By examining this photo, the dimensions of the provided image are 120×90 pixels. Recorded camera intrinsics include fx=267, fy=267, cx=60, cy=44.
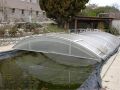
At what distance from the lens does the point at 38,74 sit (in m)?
11.2

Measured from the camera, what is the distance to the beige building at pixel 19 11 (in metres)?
33.7

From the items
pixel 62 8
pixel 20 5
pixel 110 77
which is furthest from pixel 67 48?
pixel 20 5

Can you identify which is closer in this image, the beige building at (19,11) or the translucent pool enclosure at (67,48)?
the translucent pool enclosure at (67,48)

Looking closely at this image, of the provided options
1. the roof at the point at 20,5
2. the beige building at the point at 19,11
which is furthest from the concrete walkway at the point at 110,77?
the roof at the point at 20,5

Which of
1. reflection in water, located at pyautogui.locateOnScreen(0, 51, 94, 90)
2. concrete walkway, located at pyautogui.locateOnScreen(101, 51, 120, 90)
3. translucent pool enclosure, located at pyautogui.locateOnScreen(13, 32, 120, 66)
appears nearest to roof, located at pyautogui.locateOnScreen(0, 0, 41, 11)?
translucent pool enclosure, located at pyautogui.locateOnScreen(13, 32, 120, 66)

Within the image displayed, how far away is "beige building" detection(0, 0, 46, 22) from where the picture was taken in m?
33.7

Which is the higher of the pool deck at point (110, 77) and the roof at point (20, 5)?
the roof at point (20, 5)

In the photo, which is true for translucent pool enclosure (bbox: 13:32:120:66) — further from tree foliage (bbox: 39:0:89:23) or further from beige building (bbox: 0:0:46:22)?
beige building (bbox: 0:0:46:22)

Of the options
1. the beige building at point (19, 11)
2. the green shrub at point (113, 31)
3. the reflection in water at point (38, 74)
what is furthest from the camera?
the beige building at point (19, 11)

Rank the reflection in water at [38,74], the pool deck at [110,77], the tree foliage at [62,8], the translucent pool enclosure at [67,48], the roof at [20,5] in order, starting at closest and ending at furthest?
the pool deck at [110,77]
the reflection in water at [38,74]
the translucent pool enclosure at [67,48]
the tree foliage at [62,8]
the roof at [20,5]

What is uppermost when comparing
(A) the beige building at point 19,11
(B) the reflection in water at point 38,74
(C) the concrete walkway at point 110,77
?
(A) the beige building at point 19,11

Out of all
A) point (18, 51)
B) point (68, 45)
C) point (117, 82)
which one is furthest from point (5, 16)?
point (117, 82)

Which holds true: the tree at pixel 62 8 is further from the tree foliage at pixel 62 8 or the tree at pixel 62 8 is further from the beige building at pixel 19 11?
the beige building at pixel 19 11

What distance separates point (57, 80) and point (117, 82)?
104 inches
